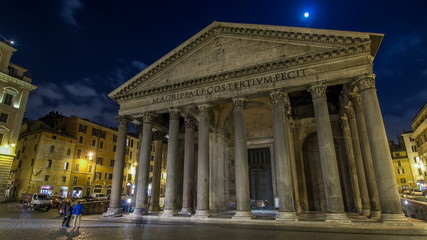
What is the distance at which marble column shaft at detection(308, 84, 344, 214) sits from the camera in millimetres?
11414

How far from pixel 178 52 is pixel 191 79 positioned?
2.69 m

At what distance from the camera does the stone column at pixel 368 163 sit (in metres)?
13.0

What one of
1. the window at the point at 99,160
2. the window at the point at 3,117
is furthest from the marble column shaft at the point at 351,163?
the window at the point at 99,160

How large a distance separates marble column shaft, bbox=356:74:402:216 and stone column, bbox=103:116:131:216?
48.2ft

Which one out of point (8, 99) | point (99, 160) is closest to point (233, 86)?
point (8, 99)

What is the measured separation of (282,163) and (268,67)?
550cm

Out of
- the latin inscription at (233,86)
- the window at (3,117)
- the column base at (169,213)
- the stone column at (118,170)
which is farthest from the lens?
the window at (3,117)

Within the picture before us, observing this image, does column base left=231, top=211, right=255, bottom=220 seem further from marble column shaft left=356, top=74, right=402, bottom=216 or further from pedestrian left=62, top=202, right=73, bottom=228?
pedestrian left=62, top=202, right=73, bottom=228

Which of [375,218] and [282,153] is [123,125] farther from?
[375,218]

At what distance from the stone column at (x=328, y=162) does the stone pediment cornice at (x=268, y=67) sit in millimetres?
1570

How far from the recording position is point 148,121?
1730 centimetres

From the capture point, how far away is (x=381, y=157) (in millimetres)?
11305

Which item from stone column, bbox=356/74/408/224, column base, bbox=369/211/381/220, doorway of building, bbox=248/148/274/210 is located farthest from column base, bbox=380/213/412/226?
doorway of building, bbox=248/148/274/210

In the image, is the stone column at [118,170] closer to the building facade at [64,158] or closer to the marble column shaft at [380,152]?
the marble column shaft at [380,152]
